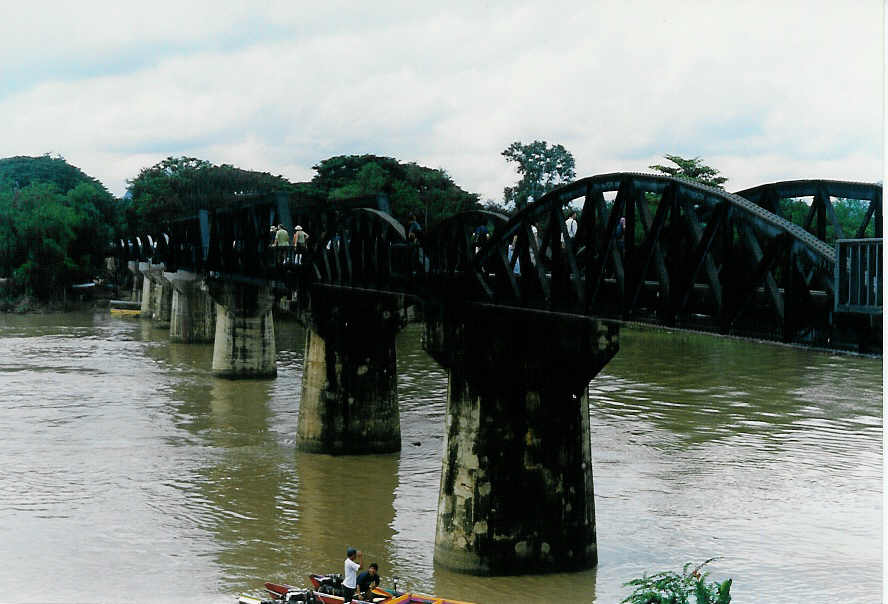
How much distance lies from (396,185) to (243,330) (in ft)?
198

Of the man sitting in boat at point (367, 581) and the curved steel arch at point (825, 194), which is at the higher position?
the curved steel arch at point (825, 194)

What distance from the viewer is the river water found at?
25312 mm

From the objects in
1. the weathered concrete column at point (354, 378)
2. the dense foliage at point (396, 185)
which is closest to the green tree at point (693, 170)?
the dense foliage at point (396, 185)

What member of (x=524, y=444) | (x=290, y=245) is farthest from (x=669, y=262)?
(x=290, y=245)

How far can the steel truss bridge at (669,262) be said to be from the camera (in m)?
15.9

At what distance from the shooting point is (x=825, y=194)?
69.3ft

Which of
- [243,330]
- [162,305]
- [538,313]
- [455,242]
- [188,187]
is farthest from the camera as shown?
[188,187]

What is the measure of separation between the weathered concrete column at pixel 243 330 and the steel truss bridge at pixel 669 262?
80.6 ft

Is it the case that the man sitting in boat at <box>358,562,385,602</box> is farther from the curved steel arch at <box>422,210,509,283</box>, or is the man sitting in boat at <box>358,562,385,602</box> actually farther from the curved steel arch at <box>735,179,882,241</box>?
the curved steel arch at <box>735,179,882,241</box>

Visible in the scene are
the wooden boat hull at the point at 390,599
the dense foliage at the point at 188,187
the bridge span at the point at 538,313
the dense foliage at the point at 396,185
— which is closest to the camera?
the bridge span at the point at 538,313

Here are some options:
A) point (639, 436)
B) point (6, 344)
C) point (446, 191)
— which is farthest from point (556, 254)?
point (446, 191)

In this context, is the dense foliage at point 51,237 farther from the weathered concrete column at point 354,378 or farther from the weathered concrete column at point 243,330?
the weathered concrete column at point 354,378

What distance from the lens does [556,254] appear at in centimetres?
2238

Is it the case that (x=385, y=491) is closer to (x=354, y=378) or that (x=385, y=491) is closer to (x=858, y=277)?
(x=354, y=378)
